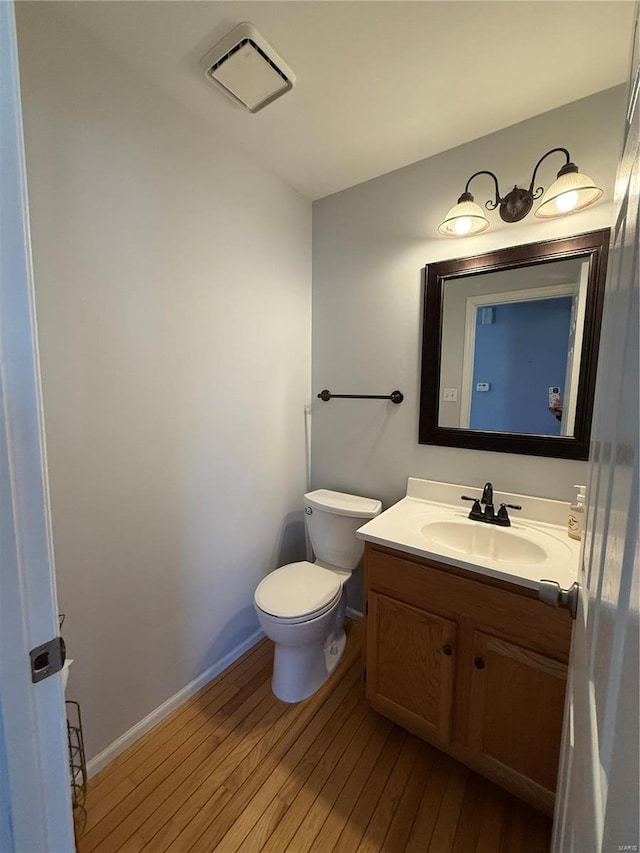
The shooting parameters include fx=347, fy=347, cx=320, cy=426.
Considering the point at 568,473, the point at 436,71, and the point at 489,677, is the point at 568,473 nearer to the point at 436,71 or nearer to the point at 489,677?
the point at 489,677

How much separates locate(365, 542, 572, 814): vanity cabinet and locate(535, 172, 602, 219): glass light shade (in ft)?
4.34

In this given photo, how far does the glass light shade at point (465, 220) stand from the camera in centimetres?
140

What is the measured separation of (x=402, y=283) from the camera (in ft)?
5.77

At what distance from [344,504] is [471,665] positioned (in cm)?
87

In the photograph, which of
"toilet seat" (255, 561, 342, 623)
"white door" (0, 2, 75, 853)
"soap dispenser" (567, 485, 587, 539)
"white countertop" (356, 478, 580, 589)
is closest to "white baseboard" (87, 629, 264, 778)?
"toilet seat" (255, 561, 342, 623)

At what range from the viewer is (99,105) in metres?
1.13

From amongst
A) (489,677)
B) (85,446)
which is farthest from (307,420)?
(489,677)

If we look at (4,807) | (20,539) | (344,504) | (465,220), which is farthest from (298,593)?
(465,220)

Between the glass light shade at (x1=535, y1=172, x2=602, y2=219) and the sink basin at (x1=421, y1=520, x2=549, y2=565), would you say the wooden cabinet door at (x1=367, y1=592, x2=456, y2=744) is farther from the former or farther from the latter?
the glass light shade at (x1=535, y1=172, x2=602, y2=219)

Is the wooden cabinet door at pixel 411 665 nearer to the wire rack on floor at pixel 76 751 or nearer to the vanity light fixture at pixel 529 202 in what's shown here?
the wire rack on floor at pixel 76 751

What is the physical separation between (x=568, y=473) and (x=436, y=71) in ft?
5.13

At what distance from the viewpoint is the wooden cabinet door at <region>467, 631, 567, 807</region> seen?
1052 millimetres

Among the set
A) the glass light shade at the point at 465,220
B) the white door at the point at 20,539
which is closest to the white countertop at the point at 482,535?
the white door at the point at 20,539

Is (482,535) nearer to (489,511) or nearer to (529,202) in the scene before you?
(489,511)
